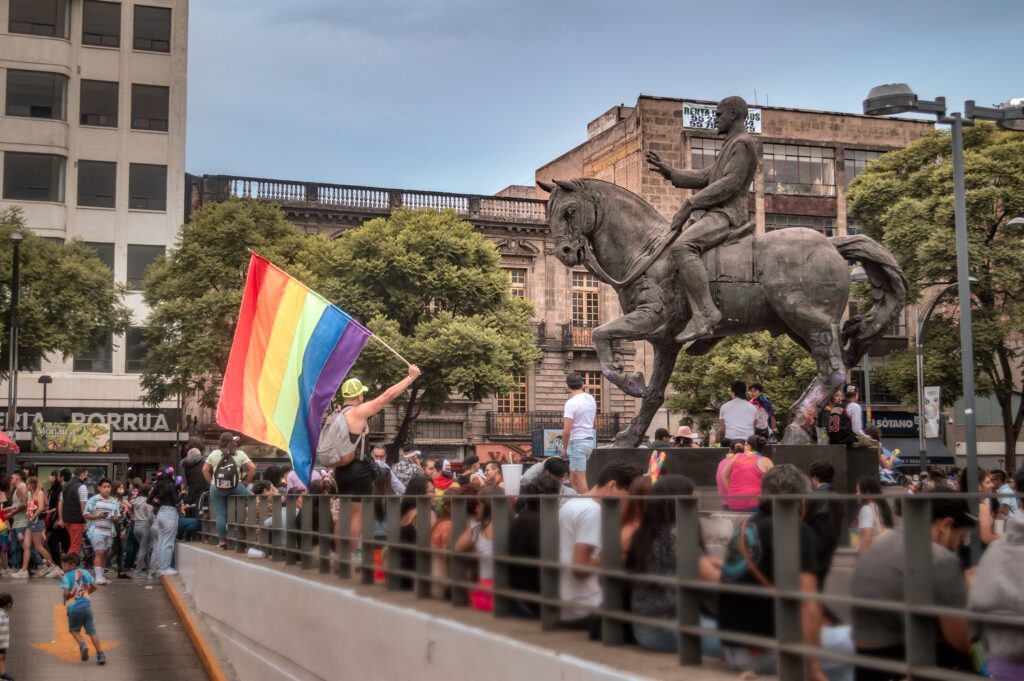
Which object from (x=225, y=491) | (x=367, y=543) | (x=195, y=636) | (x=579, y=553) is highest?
(x=579, y=553)

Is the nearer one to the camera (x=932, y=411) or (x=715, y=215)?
(x=715, y=215)

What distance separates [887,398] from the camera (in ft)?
189

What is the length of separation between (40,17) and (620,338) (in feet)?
150

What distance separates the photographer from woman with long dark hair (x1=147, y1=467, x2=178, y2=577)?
20.6 metres

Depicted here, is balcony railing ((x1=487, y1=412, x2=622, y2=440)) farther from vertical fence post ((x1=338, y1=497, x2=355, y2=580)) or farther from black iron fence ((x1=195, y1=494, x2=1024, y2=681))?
vertical fence post ((x1=338, y1=497, x2=355, y2=580))

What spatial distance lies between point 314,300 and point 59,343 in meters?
30.4

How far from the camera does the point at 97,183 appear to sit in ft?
175

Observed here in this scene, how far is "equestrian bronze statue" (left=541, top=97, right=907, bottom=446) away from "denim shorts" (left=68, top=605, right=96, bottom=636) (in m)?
6.96

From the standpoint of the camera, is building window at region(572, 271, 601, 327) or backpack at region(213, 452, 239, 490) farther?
building window at region(572, 271, 601, 327)

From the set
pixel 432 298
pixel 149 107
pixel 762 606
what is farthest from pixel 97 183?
pixel 762 606

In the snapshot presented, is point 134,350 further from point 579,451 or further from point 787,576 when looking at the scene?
point 787,576

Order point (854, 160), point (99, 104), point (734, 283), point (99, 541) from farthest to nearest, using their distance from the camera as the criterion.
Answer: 1. point (854, 160)
2. point (99, 104)
3. point (99, 541)
4. point (734, 283)

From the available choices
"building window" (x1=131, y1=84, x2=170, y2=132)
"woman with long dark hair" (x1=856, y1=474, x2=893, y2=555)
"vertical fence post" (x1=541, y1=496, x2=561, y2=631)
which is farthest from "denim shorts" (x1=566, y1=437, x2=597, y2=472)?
"building window" (x1=131, y1=84, x2=170, y2=132)

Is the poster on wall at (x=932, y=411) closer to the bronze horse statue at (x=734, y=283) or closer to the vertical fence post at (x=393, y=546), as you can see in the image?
the bronze horse statue at (x=734, y=283)
